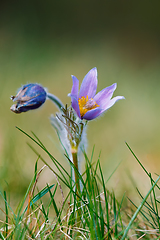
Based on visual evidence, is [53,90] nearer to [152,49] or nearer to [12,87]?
[12,87]

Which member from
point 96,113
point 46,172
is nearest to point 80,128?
point 96,113

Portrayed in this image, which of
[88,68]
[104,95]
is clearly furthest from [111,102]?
[88,68]

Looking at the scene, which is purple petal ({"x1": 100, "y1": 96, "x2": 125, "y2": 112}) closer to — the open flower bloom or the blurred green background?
the open flower bloom

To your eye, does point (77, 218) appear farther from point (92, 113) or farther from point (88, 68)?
point (88, 68)

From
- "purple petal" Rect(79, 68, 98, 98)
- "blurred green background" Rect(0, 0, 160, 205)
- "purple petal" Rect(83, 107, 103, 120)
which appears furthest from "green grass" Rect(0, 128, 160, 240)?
"blurred green background" Rect(0, 0, 160, 205)

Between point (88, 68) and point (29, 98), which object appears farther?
point (88, 68)

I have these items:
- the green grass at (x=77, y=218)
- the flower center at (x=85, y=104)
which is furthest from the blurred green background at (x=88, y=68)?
the flower center at (x=85, y=104)

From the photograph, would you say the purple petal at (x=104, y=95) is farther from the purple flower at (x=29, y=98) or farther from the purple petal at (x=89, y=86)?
the purple flower at (x=29, y=98)
